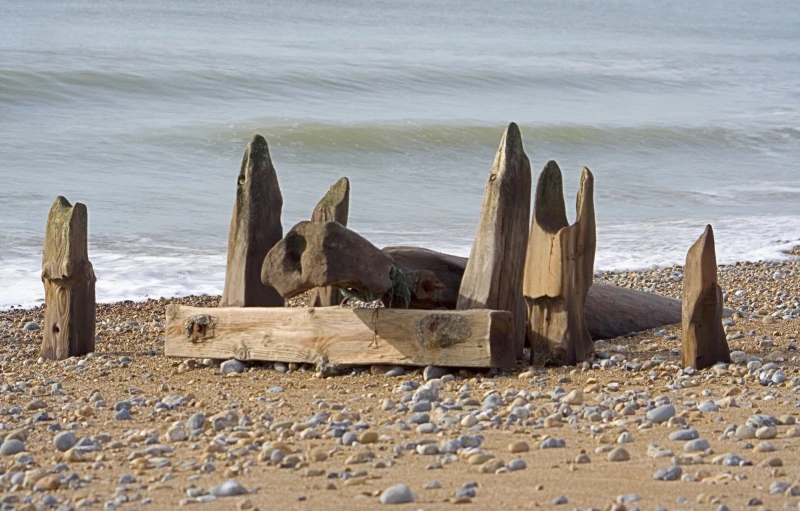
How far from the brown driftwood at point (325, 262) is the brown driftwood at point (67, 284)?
1539 mm

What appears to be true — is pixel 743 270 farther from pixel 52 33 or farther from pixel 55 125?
pixel 52 33

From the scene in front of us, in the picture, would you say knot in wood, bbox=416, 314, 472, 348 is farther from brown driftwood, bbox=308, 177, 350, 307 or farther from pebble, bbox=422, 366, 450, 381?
brown driftwood, bbox=308, 177, 350, 307

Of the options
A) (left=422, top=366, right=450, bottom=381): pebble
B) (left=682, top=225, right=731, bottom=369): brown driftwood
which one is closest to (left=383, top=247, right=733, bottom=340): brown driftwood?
(left=422, top=366, right=450, bottom=381): pebble

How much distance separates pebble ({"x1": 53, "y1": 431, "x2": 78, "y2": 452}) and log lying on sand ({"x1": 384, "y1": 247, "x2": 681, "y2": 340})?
2.31 metres

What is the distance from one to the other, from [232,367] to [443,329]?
132cm

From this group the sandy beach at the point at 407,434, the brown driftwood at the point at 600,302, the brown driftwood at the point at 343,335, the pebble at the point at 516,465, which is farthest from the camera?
the brown driftwood at the point at 600,302

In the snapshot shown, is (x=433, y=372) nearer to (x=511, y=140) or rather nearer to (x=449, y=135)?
(x=511, y=140)

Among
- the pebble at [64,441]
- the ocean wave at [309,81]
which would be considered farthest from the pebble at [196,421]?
the ocean wave at [309,81]

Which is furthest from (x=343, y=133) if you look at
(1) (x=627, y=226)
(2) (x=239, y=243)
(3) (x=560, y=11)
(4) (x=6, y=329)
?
(3) (x=560, y=11)

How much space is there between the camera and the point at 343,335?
5.75m

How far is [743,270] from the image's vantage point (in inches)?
417

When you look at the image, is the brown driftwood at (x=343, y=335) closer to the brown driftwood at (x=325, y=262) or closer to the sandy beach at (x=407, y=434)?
the sandy beach at (x=407, y=434)

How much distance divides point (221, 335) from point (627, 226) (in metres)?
9.02

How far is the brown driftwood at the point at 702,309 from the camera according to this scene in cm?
533
